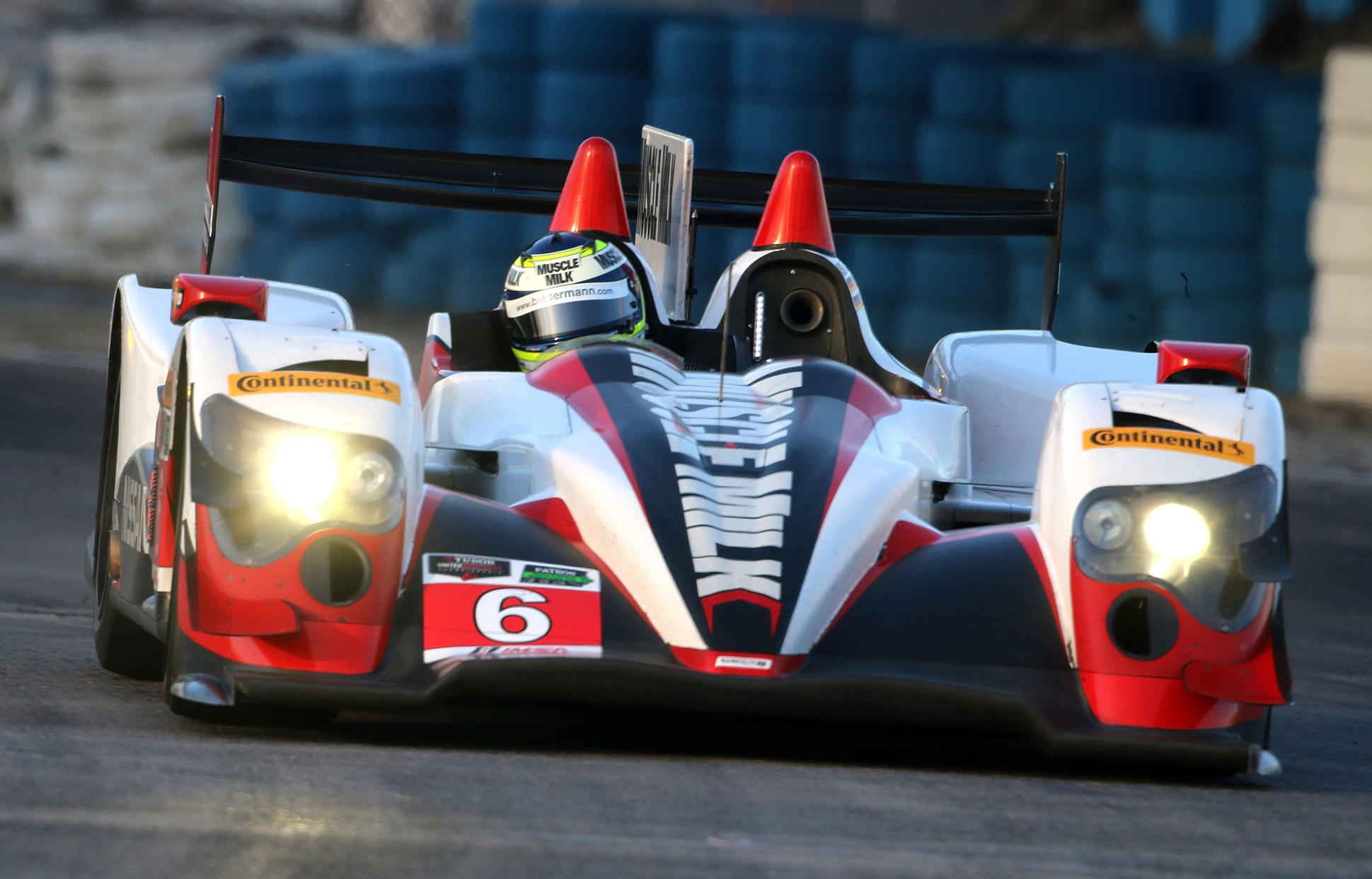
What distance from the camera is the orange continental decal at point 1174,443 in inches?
169

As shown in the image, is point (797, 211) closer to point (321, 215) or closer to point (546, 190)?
point (546, 190)

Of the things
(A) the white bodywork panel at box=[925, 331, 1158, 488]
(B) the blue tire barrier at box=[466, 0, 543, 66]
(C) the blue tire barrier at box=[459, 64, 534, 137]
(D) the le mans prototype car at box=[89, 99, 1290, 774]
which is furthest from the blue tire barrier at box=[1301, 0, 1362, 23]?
(D) the le mans prototype car at box=[89, 99, 1290, 774]

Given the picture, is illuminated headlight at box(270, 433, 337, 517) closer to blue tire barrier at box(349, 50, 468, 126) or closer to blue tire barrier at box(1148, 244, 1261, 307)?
blue tire barrier at box(1148, 244, 1261, 307)

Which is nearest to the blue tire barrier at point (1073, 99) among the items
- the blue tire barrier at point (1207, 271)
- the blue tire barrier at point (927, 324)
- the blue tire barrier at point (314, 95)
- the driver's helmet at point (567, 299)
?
the blue tire barrier at point (1207, 271)

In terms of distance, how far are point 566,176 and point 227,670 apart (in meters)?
2.89

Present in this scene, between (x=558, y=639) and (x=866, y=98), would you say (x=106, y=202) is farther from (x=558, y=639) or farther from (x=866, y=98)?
(x=558, y=639)

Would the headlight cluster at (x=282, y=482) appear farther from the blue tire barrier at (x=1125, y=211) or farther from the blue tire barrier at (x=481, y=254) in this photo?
the blue tire barrier at (x=481, y=254)

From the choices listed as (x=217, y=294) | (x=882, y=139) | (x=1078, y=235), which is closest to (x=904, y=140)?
(x=882, y=139)

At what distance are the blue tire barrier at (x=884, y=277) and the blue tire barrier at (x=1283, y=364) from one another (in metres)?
2.18

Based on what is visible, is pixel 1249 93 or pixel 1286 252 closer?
pixel 1286 252

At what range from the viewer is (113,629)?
5070 millimetres

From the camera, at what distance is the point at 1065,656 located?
4.18 meters

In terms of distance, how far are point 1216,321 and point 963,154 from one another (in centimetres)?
178

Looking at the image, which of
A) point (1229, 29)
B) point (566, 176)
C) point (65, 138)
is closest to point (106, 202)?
point (65, 138)
